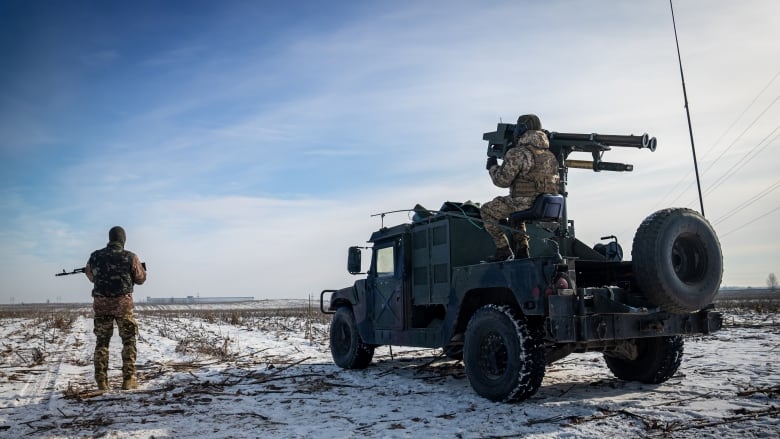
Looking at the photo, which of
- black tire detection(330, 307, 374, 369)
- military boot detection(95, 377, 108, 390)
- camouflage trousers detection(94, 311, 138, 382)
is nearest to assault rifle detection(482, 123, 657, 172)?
black tire detection(330, 307, 374, 369)

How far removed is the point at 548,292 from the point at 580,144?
2595 mm

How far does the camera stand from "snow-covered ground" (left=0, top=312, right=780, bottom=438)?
16.5ft

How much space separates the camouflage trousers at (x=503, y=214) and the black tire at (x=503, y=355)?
85 cm

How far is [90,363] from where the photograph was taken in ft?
33.3

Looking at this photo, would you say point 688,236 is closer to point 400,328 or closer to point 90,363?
point 400,328

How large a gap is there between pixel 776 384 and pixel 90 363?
33.4 feet

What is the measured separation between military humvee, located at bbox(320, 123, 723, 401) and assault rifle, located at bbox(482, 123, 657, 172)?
0.01 meters

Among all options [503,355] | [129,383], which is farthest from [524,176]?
[129,383]

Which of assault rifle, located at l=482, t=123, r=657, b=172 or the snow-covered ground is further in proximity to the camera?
assault rifle, located at l=482, t=123, r=657, b=172

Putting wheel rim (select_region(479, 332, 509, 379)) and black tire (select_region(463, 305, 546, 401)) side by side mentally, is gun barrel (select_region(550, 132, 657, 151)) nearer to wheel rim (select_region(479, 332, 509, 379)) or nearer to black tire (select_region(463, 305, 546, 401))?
black tire (select_region(463, 305, 546, 401))

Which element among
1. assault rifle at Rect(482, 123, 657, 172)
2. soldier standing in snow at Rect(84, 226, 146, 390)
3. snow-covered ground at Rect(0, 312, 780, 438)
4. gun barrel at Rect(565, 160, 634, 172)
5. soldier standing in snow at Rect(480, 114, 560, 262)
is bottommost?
snow-covered ground at Rect(0, 312, 780, 438)

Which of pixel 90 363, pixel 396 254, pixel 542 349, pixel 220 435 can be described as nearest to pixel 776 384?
pixel 542 349

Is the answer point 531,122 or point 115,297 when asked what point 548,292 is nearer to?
point 531,122

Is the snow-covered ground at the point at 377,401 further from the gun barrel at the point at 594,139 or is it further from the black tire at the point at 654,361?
the gun barrel at the point at 594,139
